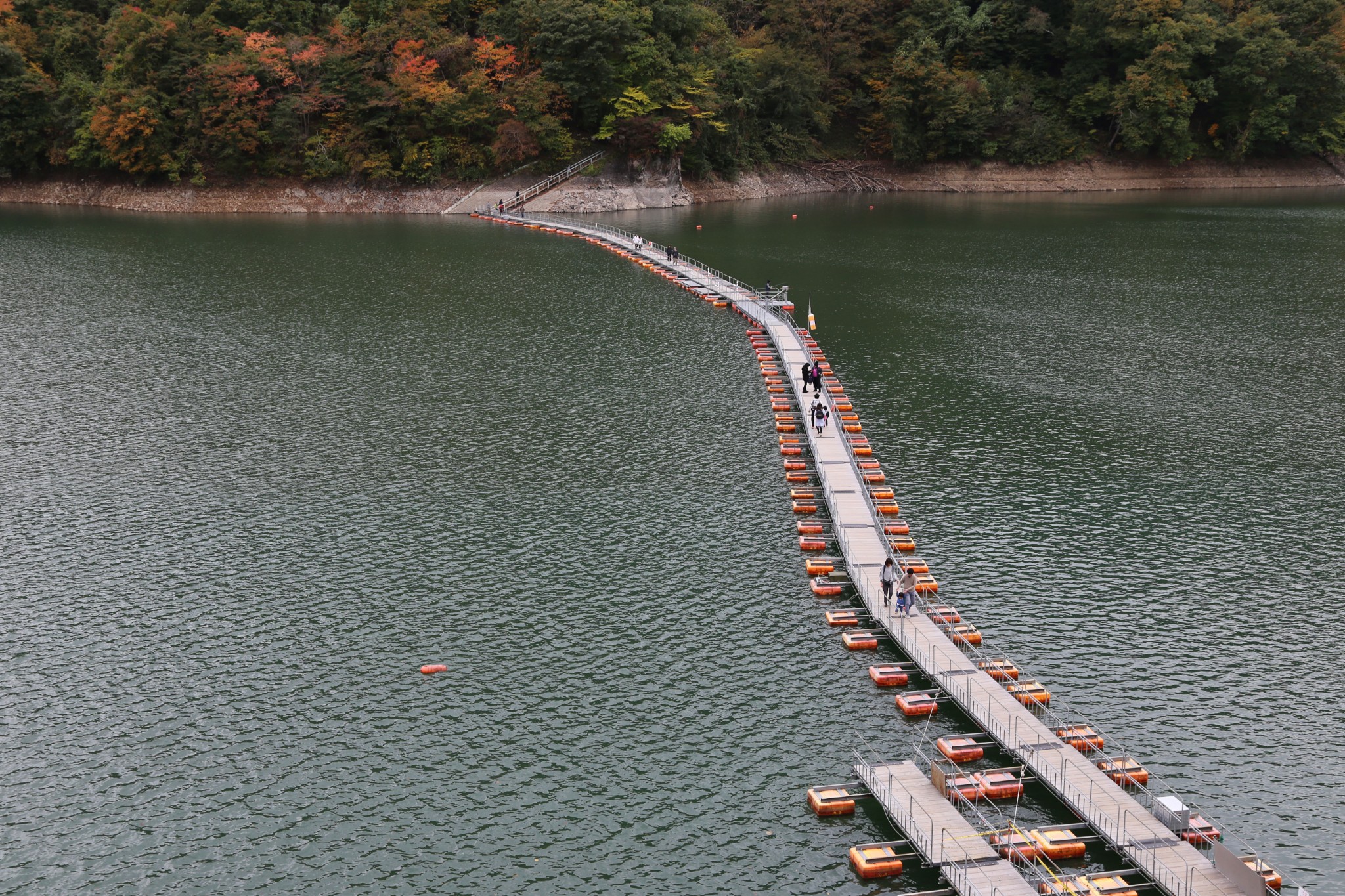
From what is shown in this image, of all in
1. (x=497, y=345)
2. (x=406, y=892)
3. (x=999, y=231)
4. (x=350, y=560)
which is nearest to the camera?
(x=406, y=892)

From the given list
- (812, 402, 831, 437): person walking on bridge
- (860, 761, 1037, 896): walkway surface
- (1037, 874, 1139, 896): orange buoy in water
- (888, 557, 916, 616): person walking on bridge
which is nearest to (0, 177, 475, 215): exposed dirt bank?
(812, 402, 831, 437): person walking on bridge

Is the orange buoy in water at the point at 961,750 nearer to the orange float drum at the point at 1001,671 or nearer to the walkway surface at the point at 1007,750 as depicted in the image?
the walkway surface at the point at 1007,750

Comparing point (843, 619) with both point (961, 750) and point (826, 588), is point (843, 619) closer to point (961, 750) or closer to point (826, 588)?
point (826, 588)

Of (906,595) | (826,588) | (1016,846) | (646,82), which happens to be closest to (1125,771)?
(1016,846)

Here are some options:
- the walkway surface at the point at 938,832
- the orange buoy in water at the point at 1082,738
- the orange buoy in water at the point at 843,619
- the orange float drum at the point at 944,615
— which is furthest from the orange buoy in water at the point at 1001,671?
the walkway surface at the point at 938,832

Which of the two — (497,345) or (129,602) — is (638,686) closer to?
(129,602)

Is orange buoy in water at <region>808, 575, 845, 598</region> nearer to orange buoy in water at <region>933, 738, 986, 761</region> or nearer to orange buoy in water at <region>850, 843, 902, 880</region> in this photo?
orange buoy in water at <region>933, 738, 986, 761</region>

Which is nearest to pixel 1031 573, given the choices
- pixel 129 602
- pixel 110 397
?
pixel 129 602
